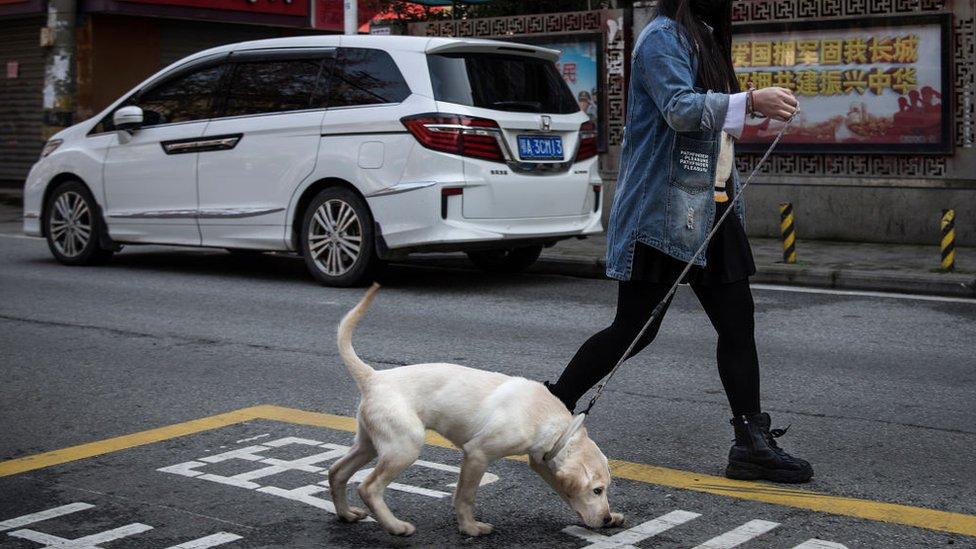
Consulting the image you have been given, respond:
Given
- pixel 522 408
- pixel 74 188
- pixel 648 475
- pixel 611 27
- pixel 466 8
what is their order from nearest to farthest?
1. pixel 522 408
2. pixel 648 475
3. pixel 74 188
4. pixel 611 27
5. pixel 466 8

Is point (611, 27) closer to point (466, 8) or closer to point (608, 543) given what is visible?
point (466, 8)

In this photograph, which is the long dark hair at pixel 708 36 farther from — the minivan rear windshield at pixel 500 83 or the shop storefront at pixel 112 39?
the shop storefront at pixel 112 39

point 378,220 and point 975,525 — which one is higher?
point 378,220

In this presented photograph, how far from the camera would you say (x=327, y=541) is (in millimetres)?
3912

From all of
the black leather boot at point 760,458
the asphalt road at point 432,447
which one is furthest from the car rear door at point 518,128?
the black leather boot at point 760,458

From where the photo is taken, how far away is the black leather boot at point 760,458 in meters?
4.48

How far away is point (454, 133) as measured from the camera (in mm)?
9367

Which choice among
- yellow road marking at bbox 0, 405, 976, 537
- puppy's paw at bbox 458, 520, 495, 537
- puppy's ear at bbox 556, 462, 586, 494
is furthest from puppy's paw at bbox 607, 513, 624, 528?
yellow road marking at bbox 0, 405, 976, 537

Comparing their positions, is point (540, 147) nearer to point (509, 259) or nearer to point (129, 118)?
point (509, 259)

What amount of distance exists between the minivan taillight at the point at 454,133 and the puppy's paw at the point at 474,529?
225 inches

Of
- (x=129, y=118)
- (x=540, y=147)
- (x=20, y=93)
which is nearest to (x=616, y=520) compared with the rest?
(x=540, y=147)

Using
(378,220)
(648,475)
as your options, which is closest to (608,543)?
(648,475)

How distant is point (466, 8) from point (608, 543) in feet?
56.8

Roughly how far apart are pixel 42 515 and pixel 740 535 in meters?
2.20
